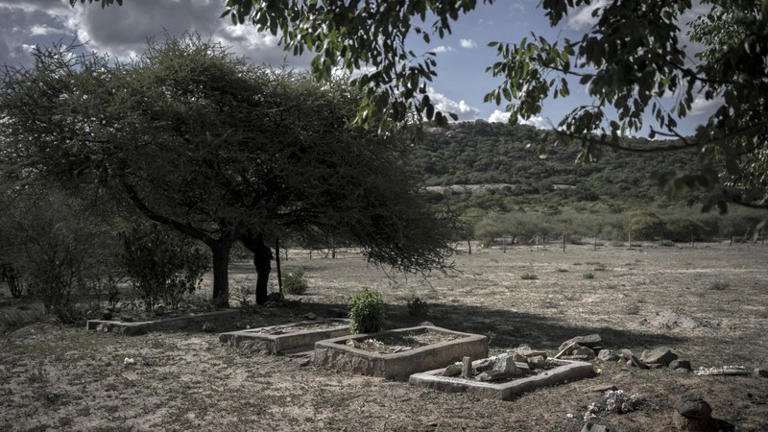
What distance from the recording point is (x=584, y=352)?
1011 centimetres

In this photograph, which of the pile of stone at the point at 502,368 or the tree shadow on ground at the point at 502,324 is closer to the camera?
the pile of stone at the point at 502,368

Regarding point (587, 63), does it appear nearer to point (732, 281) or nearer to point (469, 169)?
point (732, 281)

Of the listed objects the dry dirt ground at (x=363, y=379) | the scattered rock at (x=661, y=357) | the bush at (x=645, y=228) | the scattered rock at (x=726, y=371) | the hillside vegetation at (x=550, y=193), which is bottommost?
the dry dirt ground at (x=363, y=379)

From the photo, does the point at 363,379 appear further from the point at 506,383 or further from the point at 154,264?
the point at 154,264

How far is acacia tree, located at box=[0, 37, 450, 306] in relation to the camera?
14609 millimetres

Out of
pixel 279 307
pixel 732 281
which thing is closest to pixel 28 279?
pixel 279 307

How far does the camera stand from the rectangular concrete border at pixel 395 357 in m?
9.09

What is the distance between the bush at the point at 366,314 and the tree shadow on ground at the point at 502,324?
7.40 feet

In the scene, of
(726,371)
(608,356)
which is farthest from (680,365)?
(608,356)

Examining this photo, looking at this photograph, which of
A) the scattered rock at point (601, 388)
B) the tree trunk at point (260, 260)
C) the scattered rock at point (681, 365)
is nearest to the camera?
the scattered rock at point (601, 388)

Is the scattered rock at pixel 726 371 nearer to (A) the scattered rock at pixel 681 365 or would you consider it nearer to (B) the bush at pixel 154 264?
(A) the scattered rock at pixel 681 365

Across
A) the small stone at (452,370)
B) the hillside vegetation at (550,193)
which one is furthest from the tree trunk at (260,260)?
the hillside vegetation at (550,193)

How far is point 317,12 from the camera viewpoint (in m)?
6.91

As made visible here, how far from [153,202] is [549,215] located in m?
58.0
